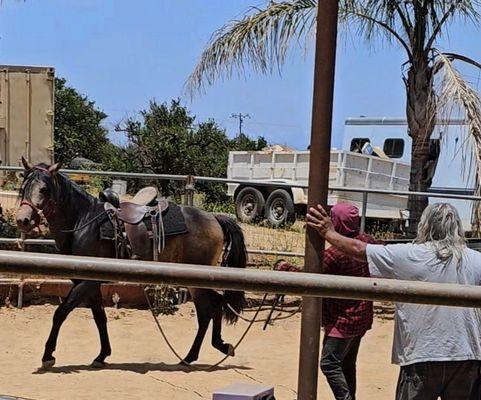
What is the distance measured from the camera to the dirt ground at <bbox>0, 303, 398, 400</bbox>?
6.12m

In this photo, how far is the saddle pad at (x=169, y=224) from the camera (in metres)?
6.88

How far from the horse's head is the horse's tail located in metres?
1.69

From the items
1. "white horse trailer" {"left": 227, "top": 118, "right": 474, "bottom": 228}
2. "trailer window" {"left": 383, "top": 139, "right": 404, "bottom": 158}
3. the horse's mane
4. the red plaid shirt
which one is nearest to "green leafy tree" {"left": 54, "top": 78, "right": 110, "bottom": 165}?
"white horse trailer" {"left": 227, "top": 118, "right": 474, "bottom": 228}

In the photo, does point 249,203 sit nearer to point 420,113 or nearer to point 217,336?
point 420,113

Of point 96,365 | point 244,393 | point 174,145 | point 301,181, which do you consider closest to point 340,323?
point 244,393

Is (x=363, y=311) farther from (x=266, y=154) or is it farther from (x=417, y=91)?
(x=266, y=154)

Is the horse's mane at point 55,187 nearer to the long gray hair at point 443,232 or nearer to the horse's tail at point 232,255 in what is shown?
the horse's tail at point 232,255

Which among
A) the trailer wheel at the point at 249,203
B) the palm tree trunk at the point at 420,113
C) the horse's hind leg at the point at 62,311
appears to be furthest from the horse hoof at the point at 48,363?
the trailer wheel at the point at 249,203

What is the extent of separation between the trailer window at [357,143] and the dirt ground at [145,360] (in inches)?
357

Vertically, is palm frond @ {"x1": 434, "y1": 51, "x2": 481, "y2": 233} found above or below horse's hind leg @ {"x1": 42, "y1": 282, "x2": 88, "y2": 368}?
above

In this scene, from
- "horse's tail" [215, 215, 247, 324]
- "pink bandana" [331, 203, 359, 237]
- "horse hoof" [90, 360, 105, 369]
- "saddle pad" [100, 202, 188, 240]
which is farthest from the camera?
"horse's tail" [215, 215, 247, 324]

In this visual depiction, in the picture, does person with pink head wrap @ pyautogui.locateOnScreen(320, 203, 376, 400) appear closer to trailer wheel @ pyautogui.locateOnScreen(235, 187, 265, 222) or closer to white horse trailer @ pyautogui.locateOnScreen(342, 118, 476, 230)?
white horse trailer @ pyautogui.locateOnScreen(342, 118, 476, 230)

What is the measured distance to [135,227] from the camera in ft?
22.8

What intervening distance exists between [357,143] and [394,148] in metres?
0.98
